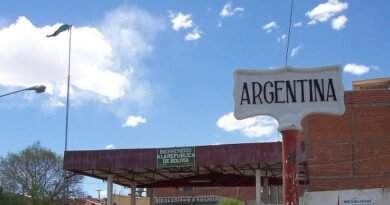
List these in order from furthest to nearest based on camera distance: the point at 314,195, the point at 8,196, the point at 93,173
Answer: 1. the point at 8,196
2. the point at 93,173
3. the point at 314,195

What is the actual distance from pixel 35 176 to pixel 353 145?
32.0 m

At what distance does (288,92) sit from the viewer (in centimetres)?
827

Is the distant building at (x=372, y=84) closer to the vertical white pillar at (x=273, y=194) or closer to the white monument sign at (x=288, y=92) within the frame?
the vertical white pillar at (x=273, y=194)

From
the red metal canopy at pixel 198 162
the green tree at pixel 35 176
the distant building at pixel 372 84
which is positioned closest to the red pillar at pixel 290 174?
the red metal canopy at pixel 198 162

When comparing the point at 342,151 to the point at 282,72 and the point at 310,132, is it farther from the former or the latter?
the point at 282,72

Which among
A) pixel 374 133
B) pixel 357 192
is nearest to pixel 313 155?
pixel 374 133

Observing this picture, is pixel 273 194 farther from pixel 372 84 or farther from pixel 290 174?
pixel 290 174

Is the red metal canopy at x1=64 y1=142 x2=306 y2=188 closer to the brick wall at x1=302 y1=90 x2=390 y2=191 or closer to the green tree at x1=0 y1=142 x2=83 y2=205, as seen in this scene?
the brick wall at x1=302 y1=90 x2=390 y2=191

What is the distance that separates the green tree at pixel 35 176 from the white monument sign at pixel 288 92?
153 ft

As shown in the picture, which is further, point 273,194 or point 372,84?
point 273,194

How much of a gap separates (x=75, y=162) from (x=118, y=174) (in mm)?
4239

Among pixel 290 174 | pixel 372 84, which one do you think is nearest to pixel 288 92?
pixel 290 174

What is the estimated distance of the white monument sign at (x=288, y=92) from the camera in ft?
→ 26.9

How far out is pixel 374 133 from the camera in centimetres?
3272
